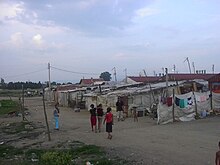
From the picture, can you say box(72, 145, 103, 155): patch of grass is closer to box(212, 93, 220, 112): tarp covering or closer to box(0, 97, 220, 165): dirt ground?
box(0, 97, 220, 165): dirt ground

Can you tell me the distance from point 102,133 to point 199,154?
27.4 feet

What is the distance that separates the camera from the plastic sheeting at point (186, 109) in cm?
2468

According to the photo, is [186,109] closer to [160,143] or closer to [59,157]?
[160,143]

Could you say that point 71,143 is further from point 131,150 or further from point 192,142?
point 192,142

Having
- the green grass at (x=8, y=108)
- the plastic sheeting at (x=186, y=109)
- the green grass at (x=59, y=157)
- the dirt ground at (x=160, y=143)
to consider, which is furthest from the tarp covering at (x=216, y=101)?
the green grass at (x=8, y=108)

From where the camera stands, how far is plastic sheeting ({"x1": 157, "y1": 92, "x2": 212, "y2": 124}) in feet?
81.0

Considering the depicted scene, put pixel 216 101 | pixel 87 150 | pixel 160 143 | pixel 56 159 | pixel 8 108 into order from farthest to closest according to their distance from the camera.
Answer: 1. pixel 8 108
2. pixel 216 101
3. pixel 160 143
4. pixel 87 150
5. pixel 56 159

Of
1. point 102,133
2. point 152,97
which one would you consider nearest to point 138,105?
point 152,97

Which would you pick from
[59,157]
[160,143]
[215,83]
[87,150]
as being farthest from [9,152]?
[215,83]

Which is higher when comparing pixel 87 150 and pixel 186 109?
pixel 186 109

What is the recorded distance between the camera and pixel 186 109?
26.2 metres

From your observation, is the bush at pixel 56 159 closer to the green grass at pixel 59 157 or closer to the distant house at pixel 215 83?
the green grass at pixel 59 157

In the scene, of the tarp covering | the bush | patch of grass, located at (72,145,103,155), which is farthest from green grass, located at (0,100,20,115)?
the bush

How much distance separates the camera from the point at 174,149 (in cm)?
1413
